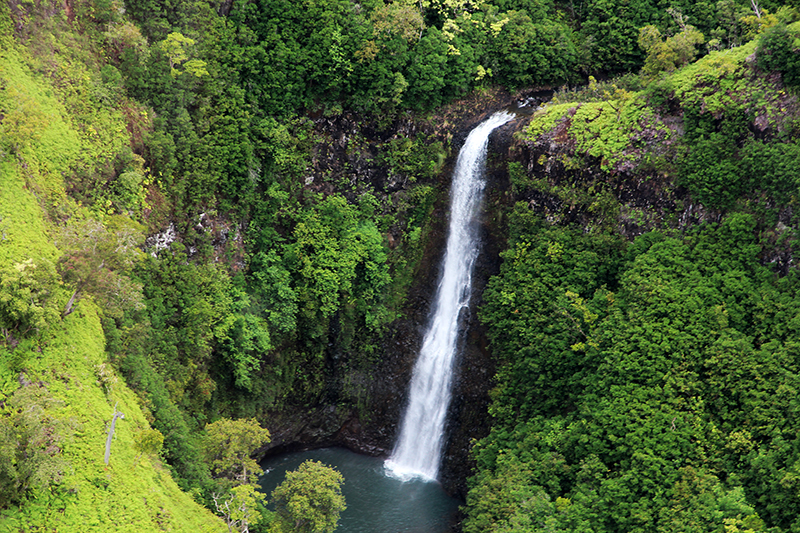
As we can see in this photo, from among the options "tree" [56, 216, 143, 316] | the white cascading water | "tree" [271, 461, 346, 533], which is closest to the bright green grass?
"tree" [56, 216, 143, 316]

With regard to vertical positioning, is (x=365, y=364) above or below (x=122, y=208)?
below

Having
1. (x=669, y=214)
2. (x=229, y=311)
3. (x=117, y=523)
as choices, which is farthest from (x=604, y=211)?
(x=117, y=523)

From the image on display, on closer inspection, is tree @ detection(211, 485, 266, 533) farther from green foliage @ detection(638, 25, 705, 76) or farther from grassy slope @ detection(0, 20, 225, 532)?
green foliage @ detection(638, 25, 705, 76)

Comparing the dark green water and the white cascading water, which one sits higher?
the white cascading water

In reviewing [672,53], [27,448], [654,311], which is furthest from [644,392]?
[27,448]

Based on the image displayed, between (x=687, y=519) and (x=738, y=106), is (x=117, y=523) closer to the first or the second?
(x=687, y=519)
